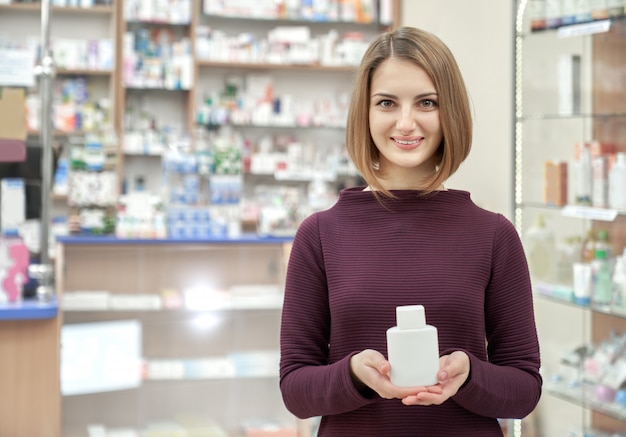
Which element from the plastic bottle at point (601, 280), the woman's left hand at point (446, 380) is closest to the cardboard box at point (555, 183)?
the plastic bottle at point (601, 280)

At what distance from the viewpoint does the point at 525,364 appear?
1.09 m

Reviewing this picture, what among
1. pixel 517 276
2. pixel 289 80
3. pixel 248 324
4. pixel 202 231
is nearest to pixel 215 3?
pixel 289 80

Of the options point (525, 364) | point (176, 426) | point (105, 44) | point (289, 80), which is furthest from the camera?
point (289, 80)

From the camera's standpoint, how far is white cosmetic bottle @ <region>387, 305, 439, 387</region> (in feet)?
3.13

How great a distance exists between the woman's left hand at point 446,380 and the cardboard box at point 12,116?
261cm

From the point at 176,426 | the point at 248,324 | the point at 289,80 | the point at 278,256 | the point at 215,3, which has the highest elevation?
the point at 215,3

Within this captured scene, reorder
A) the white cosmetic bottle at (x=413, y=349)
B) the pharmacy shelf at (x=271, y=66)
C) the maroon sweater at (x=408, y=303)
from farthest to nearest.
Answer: the pharmacy shelf at (x=271, y=66) < the maroon sweater at (x=408, y=303) < the white cosmetic bottle at (x=413, y=349)

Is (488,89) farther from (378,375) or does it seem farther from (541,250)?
(378,375)

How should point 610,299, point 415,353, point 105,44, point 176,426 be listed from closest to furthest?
point 415,353
point 610,299
point 176,426
point 105,44

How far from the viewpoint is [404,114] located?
1.09 meters

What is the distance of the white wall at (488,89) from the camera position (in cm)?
469

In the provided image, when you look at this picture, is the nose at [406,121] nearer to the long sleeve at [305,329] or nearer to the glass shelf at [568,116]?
the long sleeve at [305,329]

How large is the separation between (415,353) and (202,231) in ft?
10.0

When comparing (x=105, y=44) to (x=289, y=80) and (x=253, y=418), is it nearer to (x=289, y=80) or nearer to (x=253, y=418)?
(x=289, y=80)
